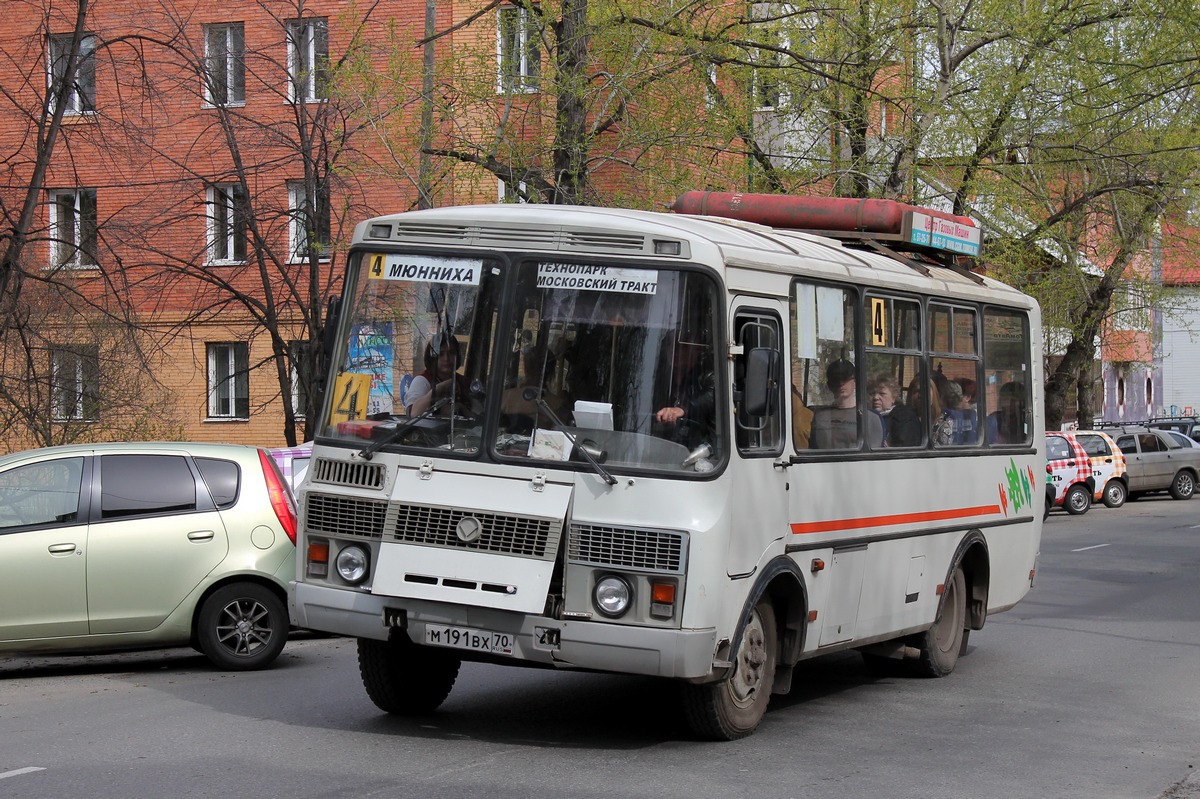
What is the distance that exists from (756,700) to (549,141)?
13.8 m

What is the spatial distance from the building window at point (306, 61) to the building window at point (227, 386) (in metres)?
9.38

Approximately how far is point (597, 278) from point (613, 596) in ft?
5.20

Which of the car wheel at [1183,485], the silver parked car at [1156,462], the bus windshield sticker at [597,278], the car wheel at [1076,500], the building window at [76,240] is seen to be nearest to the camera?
the bus windshield sticker at [597,278]

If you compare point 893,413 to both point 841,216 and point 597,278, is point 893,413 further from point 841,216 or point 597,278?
point 597,278

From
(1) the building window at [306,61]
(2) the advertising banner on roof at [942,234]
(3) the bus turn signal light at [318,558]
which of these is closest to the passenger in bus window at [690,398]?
(3) the bus turn signal light at [318,558]

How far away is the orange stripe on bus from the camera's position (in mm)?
8508

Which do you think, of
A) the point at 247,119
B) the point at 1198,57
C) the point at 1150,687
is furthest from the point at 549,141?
the point at 1150,687

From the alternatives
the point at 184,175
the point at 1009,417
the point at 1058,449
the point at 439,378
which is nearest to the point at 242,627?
the point at 439,378

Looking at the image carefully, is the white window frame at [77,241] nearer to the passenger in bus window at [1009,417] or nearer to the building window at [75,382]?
the building window at [75,382]

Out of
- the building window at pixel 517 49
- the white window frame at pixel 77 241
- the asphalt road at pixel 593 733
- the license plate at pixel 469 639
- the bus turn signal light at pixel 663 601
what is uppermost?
the building window at pixel 517 49

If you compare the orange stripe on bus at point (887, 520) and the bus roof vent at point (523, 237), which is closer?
the bus roof vent at point (523, 237)

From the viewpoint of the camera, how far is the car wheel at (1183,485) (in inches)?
1403

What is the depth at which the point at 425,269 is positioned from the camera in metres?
7.99

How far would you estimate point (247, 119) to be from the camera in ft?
75.1
